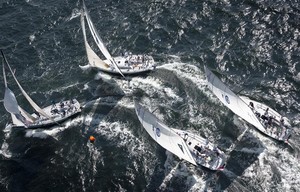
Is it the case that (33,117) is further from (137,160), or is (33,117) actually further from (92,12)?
(92,12)

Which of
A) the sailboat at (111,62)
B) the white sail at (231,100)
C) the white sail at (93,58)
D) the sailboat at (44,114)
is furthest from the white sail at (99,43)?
the white sail at (231,100)

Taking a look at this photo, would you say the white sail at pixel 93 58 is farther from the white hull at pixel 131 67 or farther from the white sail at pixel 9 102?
the white sail at pixel 9 102

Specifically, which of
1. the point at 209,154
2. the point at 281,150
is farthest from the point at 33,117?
the point at 281,150

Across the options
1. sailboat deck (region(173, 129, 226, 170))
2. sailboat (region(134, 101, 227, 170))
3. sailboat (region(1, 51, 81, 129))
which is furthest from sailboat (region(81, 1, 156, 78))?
sailboat deck (region(173, 129, 226, 170))

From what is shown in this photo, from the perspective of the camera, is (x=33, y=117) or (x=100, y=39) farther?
(x=100, y=39)

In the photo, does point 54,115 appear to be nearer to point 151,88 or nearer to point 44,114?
point 44,114

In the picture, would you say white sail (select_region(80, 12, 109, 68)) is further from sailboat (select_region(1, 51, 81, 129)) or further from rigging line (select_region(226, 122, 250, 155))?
rigging line (select_region(226, 122, 250, 155))
